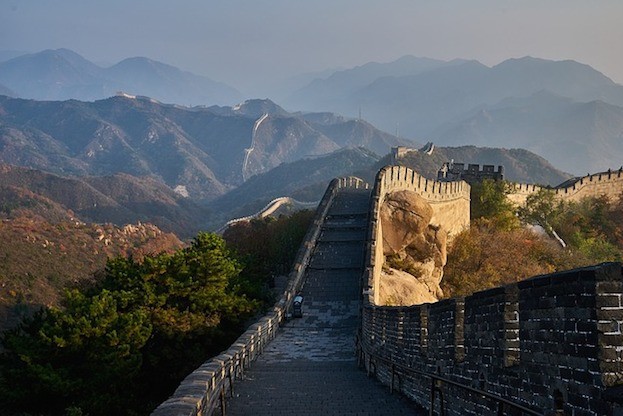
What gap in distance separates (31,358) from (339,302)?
25.7 ft

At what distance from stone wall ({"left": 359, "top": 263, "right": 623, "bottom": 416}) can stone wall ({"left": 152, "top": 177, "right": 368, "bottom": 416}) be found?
7.88 ft

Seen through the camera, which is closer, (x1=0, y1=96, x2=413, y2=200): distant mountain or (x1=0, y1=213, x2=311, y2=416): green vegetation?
(x1=0, y1=213, x2=311, y2=416): green vegetation

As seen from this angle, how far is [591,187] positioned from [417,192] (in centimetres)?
2311

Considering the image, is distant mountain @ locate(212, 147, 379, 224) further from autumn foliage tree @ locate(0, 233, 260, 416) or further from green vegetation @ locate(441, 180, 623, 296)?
autumn foliage tree @ locate(0, 233, 260, 416)

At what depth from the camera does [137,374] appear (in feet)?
40.4

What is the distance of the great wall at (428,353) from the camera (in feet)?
11.7

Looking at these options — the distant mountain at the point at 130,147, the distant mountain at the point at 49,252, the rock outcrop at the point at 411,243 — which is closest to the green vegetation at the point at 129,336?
the rock outcrop at the point at 411,243

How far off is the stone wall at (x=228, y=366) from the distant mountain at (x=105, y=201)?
54763 mm

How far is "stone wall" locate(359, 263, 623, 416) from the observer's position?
11.3 ft

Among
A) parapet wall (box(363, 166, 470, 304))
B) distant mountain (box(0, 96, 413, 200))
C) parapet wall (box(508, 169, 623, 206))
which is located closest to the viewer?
parapet wall (box(363, 166, 470, 304))

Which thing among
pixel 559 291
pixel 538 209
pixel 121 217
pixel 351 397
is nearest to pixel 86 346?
pixel 351 397

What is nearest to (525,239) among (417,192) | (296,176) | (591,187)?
(417,192)

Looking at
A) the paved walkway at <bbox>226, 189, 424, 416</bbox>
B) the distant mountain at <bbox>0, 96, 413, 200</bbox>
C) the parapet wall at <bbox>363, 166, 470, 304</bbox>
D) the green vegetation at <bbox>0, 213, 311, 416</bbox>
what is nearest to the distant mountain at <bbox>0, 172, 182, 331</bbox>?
the paved walkway at <bbox>226, 189, 424, 416</bbox>

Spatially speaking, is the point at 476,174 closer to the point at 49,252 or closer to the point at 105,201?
the point at 49,252
